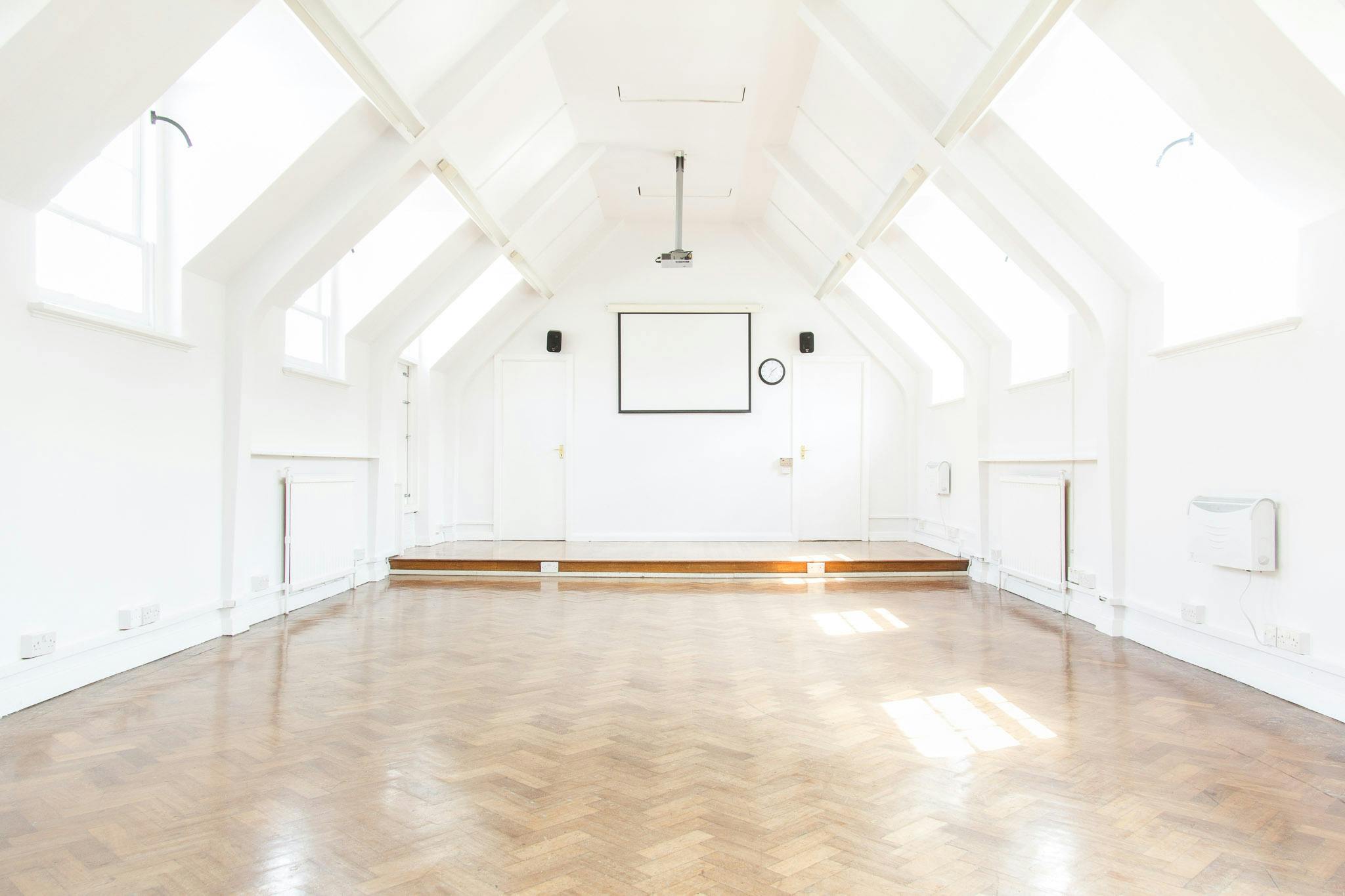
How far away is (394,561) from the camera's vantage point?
7531 millimetres

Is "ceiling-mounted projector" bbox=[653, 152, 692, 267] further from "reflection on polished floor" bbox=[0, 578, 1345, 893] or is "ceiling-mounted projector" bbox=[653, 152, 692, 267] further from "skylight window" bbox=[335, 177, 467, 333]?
"reflection on polished floor" bbox=[0, 578, 1345, 893]

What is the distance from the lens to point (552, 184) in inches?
→ 279

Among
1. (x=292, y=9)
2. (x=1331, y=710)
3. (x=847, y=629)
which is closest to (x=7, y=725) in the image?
(x=292, y=9)

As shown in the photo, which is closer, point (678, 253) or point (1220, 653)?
point (1220, 653)

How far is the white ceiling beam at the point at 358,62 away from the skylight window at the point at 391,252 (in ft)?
5.40

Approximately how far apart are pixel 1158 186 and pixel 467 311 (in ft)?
21.3

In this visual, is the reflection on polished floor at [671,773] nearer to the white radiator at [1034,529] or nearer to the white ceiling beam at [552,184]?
the white radiator at [1034,529]

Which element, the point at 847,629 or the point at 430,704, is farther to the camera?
the point at 847,629

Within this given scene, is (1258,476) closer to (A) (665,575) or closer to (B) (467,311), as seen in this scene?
(A) (665,575)

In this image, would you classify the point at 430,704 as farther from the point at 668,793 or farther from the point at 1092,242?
the point at 1092,242

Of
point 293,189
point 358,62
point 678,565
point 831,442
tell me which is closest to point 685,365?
point 831,442

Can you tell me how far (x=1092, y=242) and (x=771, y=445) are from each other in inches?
189

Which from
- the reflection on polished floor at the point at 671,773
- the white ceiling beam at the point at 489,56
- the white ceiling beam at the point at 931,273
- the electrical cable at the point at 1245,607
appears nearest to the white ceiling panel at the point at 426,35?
the white ceiling beam at the point at 489,56

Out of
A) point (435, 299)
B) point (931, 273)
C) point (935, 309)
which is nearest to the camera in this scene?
point (931, 273)
